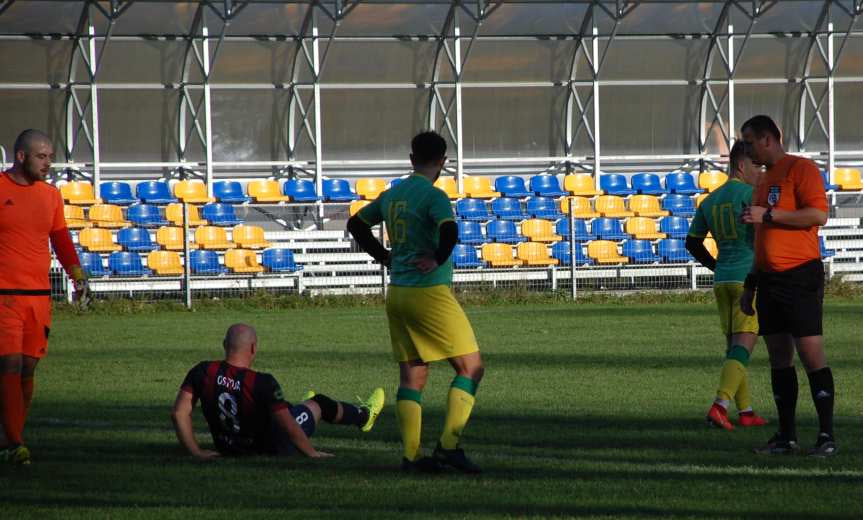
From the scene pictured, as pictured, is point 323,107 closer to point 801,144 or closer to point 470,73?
point 470,73

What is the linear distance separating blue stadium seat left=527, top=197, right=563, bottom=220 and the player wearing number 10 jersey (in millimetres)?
18151

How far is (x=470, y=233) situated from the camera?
27516 millimetres

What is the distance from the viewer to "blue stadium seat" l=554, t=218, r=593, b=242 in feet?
93.2

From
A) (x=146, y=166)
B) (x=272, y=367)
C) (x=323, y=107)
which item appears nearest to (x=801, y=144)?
(x=323, y=107)

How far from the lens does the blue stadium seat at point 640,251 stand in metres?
27.1

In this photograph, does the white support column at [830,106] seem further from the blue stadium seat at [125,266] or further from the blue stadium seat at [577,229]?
the blue stadium seat at [125,266]

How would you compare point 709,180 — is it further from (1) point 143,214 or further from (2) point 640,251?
(1) point 143,214

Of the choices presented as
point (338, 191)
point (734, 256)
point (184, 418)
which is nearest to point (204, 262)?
point (338, 191)

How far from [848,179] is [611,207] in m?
6.08

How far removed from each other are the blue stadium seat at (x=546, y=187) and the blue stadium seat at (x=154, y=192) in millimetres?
7815

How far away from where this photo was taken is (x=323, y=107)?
32406mm

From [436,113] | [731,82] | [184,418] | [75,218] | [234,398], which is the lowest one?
[184,418]

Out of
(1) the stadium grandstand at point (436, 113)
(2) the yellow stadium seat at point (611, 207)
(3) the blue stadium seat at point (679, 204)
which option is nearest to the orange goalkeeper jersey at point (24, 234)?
(1) the stadium grandstand at point (436, 113)

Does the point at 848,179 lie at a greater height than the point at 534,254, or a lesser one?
greater
